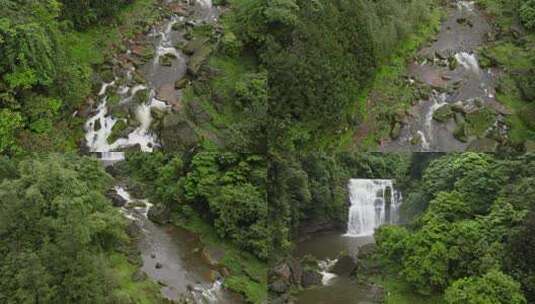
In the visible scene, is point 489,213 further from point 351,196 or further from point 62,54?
point 62,54

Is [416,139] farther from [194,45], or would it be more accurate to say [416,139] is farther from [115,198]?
[115,198]

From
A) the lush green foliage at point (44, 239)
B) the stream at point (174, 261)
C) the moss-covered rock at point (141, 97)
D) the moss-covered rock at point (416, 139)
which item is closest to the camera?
the lush green foliage at point (44, 239)

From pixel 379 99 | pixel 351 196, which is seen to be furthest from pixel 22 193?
pixel 379 99

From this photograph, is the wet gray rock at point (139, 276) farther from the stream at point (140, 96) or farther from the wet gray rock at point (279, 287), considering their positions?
the wet gray rock at point (279, 287)

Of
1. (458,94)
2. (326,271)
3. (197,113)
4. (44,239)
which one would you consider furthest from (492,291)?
(44,239)

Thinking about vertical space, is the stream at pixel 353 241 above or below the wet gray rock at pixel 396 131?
below

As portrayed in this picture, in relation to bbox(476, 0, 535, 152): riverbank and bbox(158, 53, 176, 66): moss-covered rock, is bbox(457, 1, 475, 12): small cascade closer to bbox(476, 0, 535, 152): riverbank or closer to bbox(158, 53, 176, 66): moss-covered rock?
bbox(476, 0, 535, 152): riverbank

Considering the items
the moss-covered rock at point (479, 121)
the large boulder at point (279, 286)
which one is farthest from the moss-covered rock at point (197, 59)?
the moss-covered rock at point (479, 121)

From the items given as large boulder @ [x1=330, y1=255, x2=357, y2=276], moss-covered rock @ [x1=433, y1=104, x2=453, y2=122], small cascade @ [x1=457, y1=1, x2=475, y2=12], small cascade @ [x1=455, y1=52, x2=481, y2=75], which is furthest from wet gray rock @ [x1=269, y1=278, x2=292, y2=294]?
small cascade @ [x1=457, y1=1, x2=475, y2=12]

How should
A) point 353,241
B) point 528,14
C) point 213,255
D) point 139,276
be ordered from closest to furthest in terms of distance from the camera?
point 353,241 → point 139,276 → point 213,255 → point 528,14
